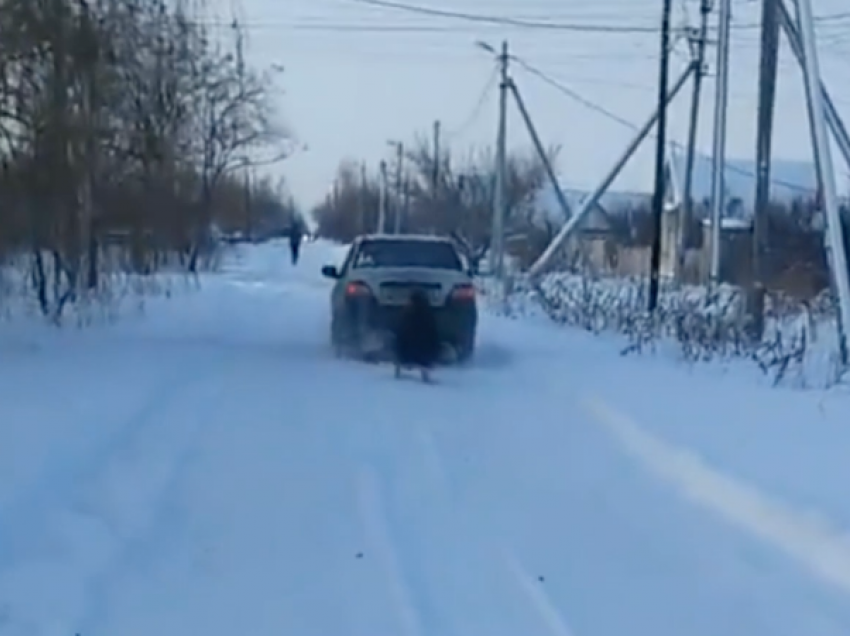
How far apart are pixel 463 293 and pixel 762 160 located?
5.10 meters

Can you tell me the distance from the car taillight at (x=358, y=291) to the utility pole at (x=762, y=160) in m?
5.57

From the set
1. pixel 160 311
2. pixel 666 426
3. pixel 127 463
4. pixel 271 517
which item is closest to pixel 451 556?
pixel 271 517

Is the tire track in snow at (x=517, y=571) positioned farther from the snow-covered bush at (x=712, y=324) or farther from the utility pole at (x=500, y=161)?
the utility pole at (x=500, y=161)

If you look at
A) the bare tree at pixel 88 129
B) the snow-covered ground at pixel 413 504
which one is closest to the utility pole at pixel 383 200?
the bare tree at pixel 88 129

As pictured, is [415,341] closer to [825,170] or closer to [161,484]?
[825,170]

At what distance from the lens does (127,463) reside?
34.8 feet

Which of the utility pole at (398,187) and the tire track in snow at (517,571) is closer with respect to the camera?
the tire track in snow at (517,571)

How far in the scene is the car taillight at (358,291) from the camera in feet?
63.9

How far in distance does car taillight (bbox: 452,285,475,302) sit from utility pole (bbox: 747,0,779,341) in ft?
14.2

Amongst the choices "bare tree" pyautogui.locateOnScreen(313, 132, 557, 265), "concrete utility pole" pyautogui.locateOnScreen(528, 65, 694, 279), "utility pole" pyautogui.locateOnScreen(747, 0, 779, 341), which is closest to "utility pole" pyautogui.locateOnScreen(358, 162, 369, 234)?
"bare tree" pyautogui.locateOnScreen(313, 132, 557, 265)

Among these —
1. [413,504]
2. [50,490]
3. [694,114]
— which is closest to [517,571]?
[413,504]

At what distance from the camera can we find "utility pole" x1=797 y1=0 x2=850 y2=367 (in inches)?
717

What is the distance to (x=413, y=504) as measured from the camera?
9539mm

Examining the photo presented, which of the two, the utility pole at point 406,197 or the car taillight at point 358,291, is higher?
the car taillight at point 358,291
